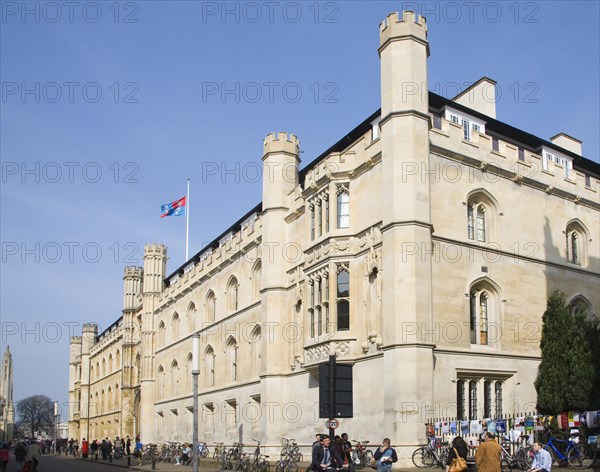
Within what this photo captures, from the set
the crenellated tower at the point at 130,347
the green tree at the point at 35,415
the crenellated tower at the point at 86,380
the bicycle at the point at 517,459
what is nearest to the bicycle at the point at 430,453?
the bicycle at the point at 517,459

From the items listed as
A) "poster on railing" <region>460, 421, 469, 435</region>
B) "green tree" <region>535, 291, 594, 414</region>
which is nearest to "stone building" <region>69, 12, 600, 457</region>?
"green tree" <region>535, 291, 594, 414</region>

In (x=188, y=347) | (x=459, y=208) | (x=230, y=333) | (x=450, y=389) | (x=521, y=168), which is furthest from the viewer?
(x=188, y=347)

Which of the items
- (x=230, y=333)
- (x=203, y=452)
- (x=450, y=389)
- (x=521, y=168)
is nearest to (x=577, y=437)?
(x=450, y=389)

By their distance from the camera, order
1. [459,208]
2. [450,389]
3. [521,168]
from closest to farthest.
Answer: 1. [450,389]
2. [459,208]
3. [521,168]

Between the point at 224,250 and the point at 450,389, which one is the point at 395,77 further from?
the point at 224,250

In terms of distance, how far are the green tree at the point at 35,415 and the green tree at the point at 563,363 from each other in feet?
565

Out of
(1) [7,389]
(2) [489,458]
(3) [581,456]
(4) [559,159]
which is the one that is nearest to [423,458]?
(3) [581,456]

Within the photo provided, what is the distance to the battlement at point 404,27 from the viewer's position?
2923 centimetres

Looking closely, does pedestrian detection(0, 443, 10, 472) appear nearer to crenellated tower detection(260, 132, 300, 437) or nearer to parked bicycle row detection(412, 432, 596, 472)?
crenellated tower detection(260, 132, 300, 437)

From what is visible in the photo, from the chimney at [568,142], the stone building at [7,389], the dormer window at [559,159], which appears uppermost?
the chimney at [568,142]

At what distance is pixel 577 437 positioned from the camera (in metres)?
24.2

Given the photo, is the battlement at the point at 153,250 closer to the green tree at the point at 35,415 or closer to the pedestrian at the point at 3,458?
the pedestrian at the point at 3,458

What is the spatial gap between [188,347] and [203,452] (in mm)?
9076

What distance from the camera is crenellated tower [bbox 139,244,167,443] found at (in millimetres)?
63188
